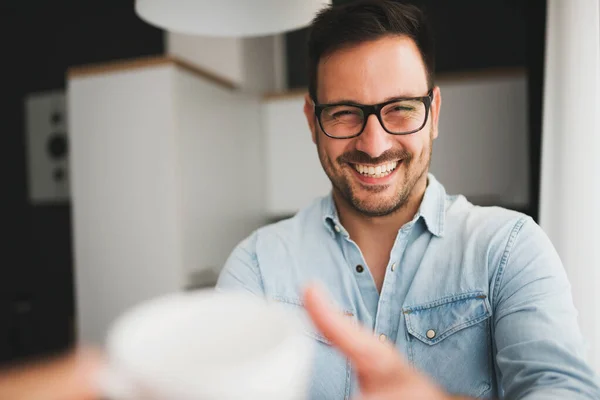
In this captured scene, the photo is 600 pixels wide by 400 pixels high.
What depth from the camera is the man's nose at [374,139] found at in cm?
85

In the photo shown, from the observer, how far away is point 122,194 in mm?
1884

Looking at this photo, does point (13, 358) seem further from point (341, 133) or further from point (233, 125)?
point (341, 133)

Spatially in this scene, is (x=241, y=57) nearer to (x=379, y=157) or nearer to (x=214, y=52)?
(x=214, y=52)

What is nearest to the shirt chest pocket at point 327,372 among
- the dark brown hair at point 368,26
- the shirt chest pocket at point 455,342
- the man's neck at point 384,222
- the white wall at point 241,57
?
the shirt chest pocket at point 455,342

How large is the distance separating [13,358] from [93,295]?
1268 millimetres

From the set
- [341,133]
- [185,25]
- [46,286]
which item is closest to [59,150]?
[46,286]

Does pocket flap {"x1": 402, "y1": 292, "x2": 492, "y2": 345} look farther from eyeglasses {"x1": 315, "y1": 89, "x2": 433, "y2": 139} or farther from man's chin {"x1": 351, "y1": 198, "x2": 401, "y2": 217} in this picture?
eyeglasses {"x1": 315, "y1": 89, "x2": 433, "y2": 139}

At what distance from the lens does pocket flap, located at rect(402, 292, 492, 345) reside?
814 millimetres

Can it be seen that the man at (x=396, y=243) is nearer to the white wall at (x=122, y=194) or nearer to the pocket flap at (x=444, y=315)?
the pocket flap at (x=444, y=315)

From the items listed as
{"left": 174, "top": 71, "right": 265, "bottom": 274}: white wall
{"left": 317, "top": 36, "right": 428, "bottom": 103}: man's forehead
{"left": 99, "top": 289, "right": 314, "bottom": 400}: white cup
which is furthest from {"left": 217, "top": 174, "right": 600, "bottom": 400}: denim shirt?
{"left": 174, "top": 71, "right": 265, "bottom": 274}: white wall

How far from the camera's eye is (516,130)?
55.8 inches

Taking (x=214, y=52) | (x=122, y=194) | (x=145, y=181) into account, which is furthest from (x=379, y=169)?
(x=214, y=52)

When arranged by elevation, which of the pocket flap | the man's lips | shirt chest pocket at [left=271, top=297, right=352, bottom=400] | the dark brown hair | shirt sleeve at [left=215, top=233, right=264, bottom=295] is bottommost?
shirt chest pocket at [left=271, top=297, right=352, bottom=400]

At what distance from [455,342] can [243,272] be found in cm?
46
